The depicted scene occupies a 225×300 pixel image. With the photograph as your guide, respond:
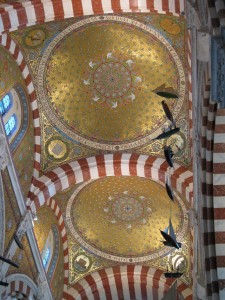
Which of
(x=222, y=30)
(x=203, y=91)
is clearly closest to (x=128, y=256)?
(x=203, y=91)

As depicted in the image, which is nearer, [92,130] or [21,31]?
[21,31]

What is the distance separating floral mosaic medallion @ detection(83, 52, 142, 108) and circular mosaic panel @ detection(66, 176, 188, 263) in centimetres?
206

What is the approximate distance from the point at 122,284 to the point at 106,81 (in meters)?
5.56

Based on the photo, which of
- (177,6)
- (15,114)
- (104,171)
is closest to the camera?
(177,6)

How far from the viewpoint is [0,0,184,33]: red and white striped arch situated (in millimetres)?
9391

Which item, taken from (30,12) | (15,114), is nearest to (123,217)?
(15,114)

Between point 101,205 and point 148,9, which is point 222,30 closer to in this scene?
point 148,9

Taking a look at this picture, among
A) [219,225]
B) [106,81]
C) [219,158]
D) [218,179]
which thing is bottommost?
[219,225]

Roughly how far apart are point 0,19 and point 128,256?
24.4 feet

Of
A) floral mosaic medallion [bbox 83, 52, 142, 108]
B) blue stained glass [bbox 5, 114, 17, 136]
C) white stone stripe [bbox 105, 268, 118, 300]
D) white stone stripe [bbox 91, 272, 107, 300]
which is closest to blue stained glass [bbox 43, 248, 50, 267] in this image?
white stone stripe [bbox 91, 272, 107, 300]

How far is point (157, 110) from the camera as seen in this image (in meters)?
11.9

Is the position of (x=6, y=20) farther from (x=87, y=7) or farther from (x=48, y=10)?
(x=87, y=7)

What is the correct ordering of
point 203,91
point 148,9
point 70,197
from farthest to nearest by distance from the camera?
point 70,197
point 148,9
point 203,91

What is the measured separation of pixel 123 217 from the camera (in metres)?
13.7
